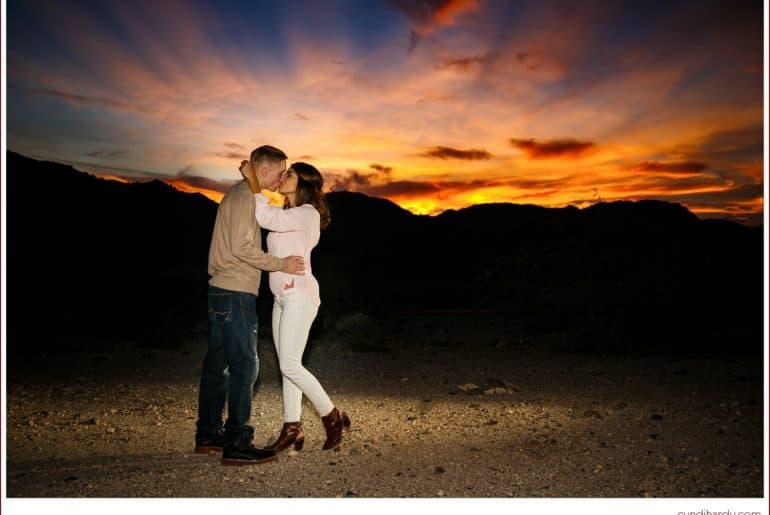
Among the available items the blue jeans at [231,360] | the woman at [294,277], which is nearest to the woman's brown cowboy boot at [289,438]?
the woman at [294,277]

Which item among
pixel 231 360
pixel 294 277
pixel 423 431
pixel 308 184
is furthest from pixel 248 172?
pixel 423 431

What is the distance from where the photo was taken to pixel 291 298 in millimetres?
4363

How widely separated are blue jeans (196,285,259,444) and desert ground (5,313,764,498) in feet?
1.07

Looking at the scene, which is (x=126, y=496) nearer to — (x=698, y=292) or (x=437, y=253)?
(x=698, y=292)

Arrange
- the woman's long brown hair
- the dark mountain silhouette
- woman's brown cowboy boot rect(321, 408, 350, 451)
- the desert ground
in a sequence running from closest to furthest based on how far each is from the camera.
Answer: the desert ground → the woman's long brown hair → woman's brown cowboy boot rect(321, 408, 350, 451) → the dark mountain silhouette

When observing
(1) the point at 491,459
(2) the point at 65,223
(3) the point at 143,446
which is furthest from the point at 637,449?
(2) the point at 65,223

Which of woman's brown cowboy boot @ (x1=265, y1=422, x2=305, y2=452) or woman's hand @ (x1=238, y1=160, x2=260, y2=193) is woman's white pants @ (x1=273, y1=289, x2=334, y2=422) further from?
woman's hand @ (x1=238, y1=160, x2=260, y2=193)

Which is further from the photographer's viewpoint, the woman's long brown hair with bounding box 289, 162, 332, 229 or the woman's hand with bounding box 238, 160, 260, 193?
the woman's long brown hair with bounding box 289, 162, 332, 229

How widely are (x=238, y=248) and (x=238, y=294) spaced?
0.32 m

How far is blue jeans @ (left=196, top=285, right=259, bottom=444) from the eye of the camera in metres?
4.29

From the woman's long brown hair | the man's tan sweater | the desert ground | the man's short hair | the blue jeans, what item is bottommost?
the desert ground

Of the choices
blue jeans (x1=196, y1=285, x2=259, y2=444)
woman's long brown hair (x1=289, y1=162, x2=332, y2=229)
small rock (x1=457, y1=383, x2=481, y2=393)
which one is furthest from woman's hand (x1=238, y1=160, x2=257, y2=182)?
small rock (x1=457, y1=383, x2=481, y2=393)

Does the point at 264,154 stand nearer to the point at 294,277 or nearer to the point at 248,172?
the point at 248,172

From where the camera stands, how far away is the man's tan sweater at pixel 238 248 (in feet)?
13.6
